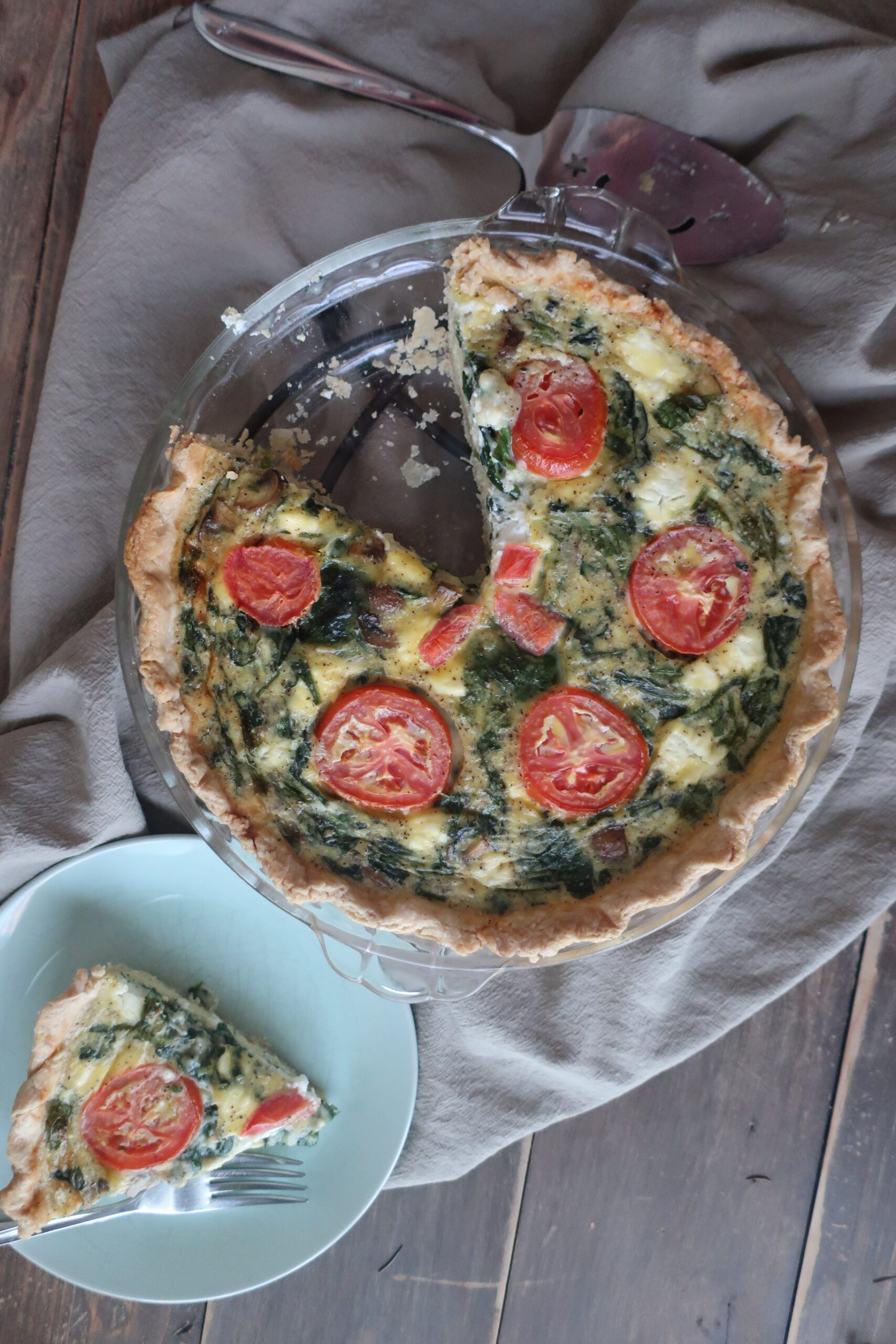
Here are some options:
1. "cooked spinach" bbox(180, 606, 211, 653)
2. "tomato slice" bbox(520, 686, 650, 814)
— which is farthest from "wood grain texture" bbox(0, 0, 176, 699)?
"tomato slice" bbox(520, 686, 650, 814)

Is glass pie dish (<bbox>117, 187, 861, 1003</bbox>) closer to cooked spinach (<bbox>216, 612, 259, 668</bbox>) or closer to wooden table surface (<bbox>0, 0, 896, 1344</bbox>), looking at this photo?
cooked spinach (<bbox>216, 612, 259, 668</bbox>)

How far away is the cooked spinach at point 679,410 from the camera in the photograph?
2631mm

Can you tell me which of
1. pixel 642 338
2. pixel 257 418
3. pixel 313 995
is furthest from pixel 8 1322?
pixel 642 338

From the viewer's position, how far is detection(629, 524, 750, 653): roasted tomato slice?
261 cm

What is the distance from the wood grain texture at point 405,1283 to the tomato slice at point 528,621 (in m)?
1.91

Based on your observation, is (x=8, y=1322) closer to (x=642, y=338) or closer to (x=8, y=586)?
(x=8, y=586)

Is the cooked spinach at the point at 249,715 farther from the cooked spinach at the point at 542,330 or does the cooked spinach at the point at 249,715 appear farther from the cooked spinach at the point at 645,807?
the cooked spinach at the point at 542,330

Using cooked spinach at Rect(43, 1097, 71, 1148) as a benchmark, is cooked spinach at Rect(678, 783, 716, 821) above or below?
above

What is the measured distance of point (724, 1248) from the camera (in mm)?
3586

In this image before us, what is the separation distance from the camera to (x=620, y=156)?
3.01 meters

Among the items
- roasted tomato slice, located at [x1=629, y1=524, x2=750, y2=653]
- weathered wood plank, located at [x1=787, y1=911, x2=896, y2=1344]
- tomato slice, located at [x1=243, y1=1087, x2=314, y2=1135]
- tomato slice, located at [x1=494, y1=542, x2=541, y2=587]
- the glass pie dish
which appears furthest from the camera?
weathered wood plank, located at [x1=787, y1=911, x2=896, y2=1344]

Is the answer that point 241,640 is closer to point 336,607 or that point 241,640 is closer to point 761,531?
point 336,607

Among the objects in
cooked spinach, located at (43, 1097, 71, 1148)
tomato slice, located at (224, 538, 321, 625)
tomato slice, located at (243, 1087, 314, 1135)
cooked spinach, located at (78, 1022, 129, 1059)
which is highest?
tomato slice, located at (224, 538, 321, 625)

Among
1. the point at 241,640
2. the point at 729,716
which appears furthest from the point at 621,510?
the point at 241,640
